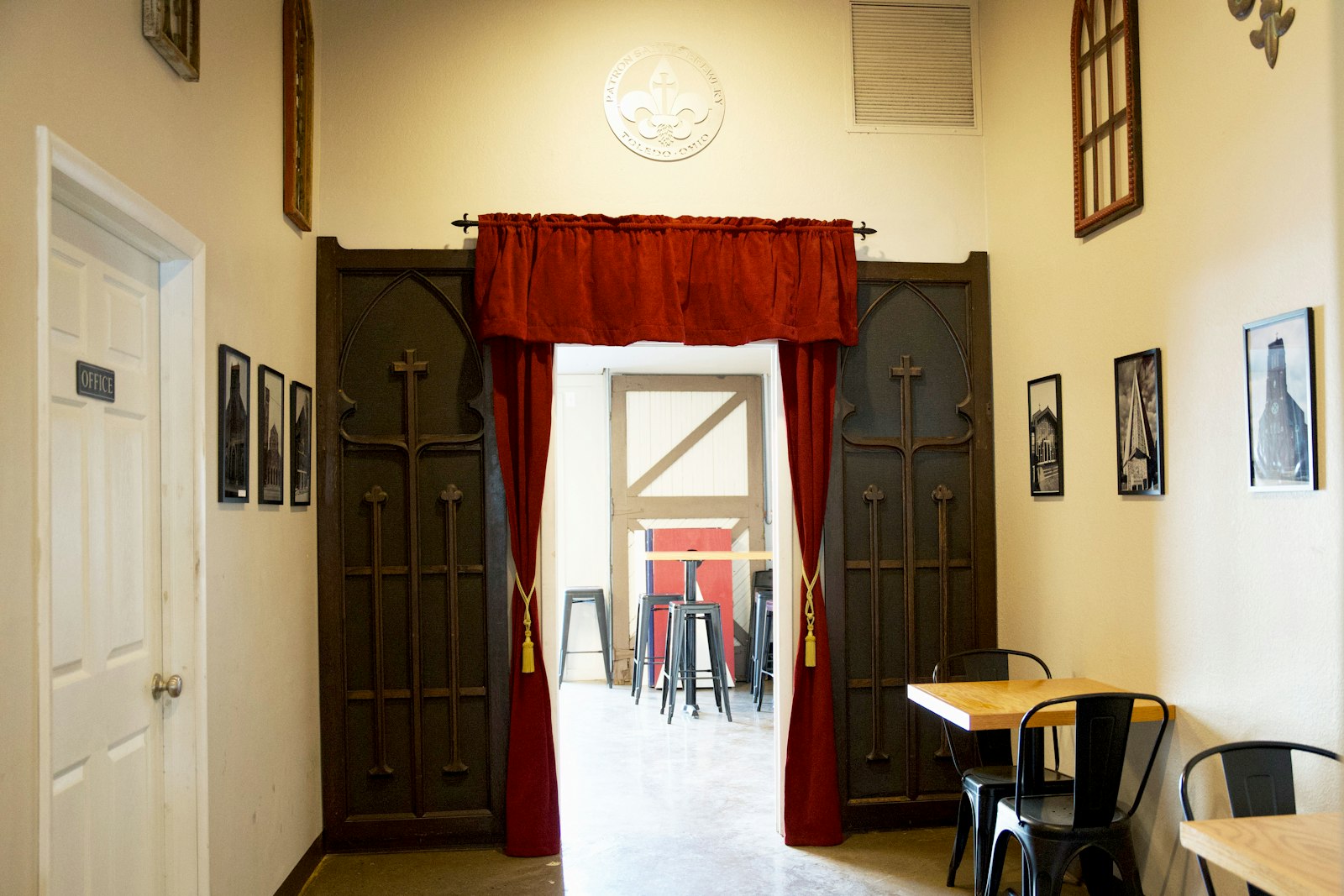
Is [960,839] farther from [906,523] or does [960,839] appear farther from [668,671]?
[668,671]

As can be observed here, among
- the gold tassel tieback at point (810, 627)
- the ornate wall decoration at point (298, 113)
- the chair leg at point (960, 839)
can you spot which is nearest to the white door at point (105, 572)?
the ornate wall decoration at point (298, 113)

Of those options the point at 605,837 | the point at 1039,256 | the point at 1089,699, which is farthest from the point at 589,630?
the point at 1089,699

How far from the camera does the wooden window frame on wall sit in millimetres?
3566

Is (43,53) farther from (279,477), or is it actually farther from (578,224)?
(578,224)

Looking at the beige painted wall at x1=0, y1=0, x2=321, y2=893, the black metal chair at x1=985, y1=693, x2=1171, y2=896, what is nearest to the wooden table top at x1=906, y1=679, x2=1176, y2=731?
the black metal chair at x1=985, y1=693, x2=1171, y2=896

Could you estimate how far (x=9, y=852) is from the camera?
6.32 ft

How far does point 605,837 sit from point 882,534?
71.8 inches

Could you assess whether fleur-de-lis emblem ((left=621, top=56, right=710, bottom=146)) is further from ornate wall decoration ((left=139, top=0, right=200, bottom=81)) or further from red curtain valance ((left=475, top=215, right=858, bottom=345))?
ornate wall decoration ((left=139, top=0, right=200, bottom=81))

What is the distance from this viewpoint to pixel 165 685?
2881 mm

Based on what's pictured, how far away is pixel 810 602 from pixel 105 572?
2.85m

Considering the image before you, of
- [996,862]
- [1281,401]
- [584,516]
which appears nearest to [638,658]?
[584,516]

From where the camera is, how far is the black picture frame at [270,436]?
362cm

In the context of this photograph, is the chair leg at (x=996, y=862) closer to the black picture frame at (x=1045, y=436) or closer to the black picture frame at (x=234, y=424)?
the black picture frame at (x=1045, y=436)

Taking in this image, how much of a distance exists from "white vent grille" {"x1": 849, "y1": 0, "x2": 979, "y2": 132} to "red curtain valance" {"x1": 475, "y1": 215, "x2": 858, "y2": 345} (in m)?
0.63
